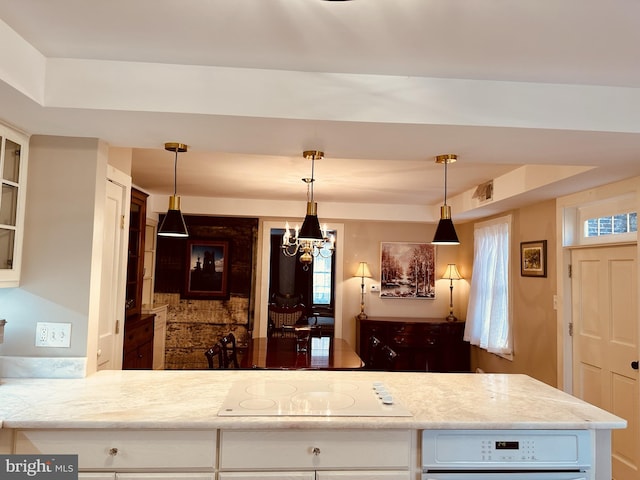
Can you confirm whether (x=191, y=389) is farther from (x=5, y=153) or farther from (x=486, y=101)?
(x=486, y=101)

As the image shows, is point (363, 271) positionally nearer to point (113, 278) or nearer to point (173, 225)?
point (113, 278)

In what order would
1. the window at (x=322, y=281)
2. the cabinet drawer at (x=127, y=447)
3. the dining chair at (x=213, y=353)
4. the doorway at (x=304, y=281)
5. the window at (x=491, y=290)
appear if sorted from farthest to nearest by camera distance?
the window at (x=322, y=281), the doorway at (x=304, y=281), the window at (x=491, y=290), the dining chair at (x=213, y=353), the cabinet drawer at (x=127, y=447)

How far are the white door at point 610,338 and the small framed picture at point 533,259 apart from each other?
320 millimetres

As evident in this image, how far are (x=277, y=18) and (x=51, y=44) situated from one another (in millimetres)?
922

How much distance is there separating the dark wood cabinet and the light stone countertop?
1364mm

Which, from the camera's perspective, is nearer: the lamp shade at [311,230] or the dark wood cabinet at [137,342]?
the lamp shade at [311,230]

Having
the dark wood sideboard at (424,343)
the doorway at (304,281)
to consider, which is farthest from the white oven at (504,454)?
the doorway at (304,281)

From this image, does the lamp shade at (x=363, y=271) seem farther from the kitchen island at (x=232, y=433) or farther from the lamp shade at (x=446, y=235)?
the kitchen island at (x=232, y=433)

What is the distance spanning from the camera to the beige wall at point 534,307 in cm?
379

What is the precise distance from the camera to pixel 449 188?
4523mm

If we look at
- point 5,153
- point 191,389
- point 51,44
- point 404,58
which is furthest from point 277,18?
point 191,389

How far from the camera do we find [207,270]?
240 inches

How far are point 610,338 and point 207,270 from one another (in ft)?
15.6

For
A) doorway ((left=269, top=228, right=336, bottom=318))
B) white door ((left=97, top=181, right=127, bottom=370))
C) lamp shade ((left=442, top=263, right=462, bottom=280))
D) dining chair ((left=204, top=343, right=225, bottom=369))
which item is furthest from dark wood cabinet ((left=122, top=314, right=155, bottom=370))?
lamp shade ((left=442, top=263, right=462, bottom=280))
